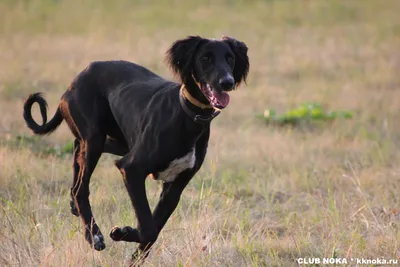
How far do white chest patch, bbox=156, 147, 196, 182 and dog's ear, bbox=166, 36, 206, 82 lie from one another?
51 centimetres

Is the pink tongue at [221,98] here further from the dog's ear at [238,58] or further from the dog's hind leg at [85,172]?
the dog's hind leg at [85,172]

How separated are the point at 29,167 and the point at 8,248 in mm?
2324

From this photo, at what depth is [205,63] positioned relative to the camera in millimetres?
5652

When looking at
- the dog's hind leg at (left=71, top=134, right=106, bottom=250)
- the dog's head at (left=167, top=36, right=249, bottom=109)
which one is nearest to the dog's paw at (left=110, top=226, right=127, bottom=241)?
the dog's hind leg at (left=71, top=134, right=106, bottom=250)

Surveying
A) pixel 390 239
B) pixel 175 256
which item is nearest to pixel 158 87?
pixel 175 256

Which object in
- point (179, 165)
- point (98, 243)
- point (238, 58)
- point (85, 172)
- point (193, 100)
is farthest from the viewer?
point (85, 172)

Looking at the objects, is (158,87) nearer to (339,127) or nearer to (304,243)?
(304,243)

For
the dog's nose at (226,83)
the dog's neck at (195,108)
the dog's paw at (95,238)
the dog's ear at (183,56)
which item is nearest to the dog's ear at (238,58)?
the dog's ear at (183,56)

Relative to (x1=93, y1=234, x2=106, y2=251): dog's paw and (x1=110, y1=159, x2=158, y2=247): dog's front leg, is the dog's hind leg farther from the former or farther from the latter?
(x1=110, y1=159, x2=158, y2=247): dog's front leg

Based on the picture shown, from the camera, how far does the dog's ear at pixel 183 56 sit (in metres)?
5.70

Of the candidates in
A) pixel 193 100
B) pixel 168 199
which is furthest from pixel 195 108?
pixel 168 199

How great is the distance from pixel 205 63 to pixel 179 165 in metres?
0.71

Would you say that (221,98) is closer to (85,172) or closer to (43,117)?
(85,172)

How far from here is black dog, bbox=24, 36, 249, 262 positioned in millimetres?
5621
